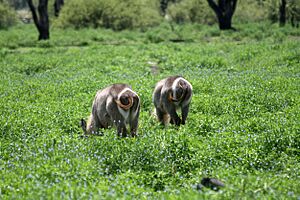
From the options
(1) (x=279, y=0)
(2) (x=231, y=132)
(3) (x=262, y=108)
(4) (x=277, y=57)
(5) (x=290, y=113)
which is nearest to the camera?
(2) (x=231, y=132)

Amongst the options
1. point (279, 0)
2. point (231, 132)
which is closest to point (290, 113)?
point (231, 132)

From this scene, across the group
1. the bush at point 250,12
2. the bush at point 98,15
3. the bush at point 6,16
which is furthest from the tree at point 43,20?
the bush at point 250,12

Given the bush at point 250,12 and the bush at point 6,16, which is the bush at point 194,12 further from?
the bush at point 6,16

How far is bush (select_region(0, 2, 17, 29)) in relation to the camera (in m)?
51.5

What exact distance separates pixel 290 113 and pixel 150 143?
3.53m

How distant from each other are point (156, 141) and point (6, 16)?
48457 millimetres

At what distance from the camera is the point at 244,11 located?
49.5 metres

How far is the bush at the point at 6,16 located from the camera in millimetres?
51522

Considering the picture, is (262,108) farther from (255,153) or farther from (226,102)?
(255,153)

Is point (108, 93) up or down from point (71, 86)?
up

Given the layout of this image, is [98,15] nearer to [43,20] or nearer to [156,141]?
[43,20]

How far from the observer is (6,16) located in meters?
52.2

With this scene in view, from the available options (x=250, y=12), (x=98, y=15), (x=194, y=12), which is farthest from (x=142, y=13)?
(x=250, y=12)

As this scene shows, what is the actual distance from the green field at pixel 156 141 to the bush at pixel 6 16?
36.1m
